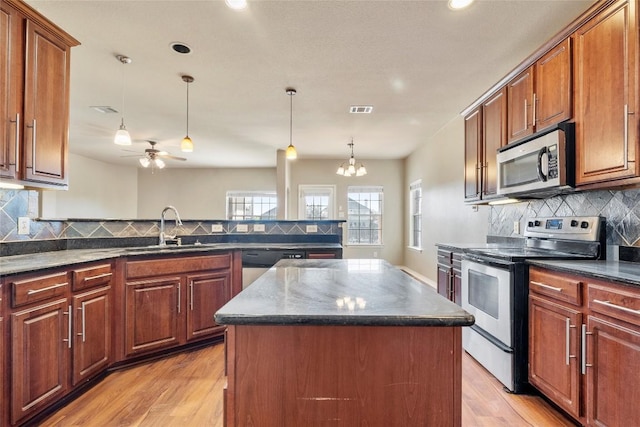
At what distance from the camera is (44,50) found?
1975 mm

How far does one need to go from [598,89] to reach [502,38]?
914 mm

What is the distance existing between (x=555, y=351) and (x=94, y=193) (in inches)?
348

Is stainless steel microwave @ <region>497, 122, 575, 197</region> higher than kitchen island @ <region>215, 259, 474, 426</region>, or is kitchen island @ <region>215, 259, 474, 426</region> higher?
stainless steel microwave @ <region>497, 122, 575, 197</region>

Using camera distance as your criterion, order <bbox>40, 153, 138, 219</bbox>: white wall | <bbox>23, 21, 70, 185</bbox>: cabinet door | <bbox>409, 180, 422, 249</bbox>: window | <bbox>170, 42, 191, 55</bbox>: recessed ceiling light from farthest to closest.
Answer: <bbox>40, 153, 138, 219</bbox>: white wall
<bbox>409, 180, 422, 249</bbox>: window
<bbox>170, 42, 191, 55</bbox>: recessed ceiling light
<bbox>23, 21, 70, 185</bbox>: cabinet door

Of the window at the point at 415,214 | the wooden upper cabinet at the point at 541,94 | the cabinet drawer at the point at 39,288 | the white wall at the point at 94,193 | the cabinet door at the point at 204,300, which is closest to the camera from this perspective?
the cabinet drawer at the point at 39,288

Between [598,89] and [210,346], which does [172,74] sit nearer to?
[210,346]

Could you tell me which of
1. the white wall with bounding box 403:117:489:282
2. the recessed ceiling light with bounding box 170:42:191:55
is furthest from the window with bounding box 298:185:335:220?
the recessed ceiling light with bounding box 170:42:191:55

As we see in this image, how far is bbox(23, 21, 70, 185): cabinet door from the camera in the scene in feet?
6.20

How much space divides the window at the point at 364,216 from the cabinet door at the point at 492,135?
172 inches

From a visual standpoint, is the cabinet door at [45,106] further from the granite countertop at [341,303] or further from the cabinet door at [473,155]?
the cabinet door at [473,155]

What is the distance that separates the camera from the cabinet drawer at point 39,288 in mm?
1618

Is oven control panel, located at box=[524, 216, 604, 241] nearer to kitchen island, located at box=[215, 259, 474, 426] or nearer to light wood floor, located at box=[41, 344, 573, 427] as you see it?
light wood floor, located at box=[41, 344, 573, 427]

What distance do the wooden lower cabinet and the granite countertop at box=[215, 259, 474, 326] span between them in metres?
0.97

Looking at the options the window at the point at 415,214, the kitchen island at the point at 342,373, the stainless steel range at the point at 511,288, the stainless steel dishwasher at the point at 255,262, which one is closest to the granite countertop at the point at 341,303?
the kitchen island at the point at 342,373
